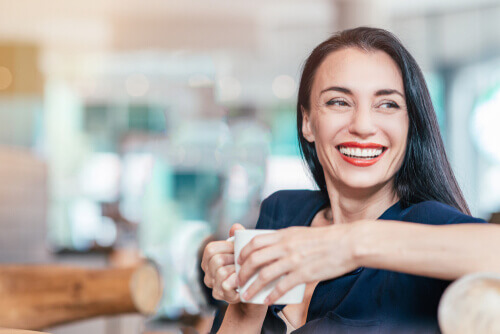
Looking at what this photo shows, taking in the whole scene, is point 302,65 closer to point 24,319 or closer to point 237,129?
point 24,319

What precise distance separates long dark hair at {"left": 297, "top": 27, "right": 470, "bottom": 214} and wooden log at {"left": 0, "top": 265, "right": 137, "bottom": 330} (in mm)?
943

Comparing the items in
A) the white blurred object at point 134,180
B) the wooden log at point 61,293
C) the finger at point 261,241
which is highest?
the finger at point 261,241

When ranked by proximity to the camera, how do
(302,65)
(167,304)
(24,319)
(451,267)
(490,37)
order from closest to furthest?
(451,267) → (302,65) → (24,319) → (167,304) → (490,37)

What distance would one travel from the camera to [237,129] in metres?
6.00

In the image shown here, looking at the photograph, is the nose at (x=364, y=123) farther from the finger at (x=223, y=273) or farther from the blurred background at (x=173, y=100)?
the blurred background at (x=173, y=100)

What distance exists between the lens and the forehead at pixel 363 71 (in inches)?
36.3

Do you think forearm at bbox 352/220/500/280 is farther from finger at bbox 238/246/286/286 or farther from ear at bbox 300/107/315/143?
ear at bbox 300/107/315/143

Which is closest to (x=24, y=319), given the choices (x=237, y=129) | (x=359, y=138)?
(x=359, y=138)

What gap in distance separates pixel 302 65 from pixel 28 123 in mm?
5359

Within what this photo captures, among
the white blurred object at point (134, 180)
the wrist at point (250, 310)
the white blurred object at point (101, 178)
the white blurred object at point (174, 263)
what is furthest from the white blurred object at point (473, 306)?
the white blurred object at point (101, 178)

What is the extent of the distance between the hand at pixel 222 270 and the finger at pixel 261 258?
0.10m

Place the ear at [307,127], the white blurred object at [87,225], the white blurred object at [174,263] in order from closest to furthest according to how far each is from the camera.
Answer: the ear at [307,127] → the white blurred object at [174,263] → the white blurred object at [87,225]

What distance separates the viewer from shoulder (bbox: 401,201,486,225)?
81 centimetres

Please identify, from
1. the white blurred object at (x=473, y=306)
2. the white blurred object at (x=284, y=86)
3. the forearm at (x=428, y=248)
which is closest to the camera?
the white blurred object at (x=473, y=306)
